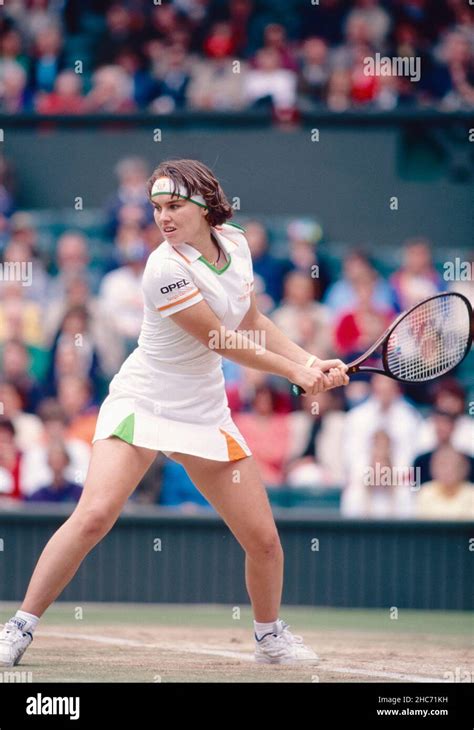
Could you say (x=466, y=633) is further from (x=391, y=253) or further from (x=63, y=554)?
(x=391, y=253)

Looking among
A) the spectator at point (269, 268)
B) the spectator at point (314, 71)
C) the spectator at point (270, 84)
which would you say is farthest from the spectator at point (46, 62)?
the spectator at point (269, 268)

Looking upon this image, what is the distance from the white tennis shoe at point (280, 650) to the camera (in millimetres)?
5023

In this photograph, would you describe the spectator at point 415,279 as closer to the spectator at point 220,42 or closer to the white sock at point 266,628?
the spectator at point 220,42

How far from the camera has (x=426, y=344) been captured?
5312 millimetres

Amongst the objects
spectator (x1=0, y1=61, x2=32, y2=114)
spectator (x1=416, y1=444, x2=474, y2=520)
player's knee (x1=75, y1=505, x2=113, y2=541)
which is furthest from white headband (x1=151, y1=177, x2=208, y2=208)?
spectator (x1=0, y1=61, x2=32, y2=114)

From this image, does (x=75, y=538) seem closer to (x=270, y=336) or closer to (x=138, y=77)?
(x=270, y=336)

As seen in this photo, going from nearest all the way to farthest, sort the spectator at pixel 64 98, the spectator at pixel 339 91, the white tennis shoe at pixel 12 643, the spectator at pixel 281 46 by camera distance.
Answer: the white tennis shoe at pixel 12 643 → the spectator at pixel 339 91 → the spectator at pixel 64 98 → the spectator at pixel 281 46

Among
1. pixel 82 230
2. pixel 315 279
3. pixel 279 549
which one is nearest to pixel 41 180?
pixel 82 230

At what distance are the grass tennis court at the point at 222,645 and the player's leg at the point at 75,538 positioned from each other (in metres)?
0.12

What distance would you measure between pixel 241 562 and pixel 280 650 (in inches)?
91.3

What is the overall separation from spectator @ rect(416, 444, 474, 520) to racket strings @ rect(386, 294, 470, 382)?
2.44 metres

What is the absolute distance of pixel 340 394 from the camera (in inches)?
328

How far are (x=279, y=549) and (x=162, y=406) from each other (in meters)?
0.67

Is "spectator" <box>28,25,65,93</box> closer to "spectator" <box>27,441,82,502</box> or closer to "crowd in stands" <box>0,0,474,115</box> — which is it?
"crowd in stands" <box>0,0,474,115</box>
